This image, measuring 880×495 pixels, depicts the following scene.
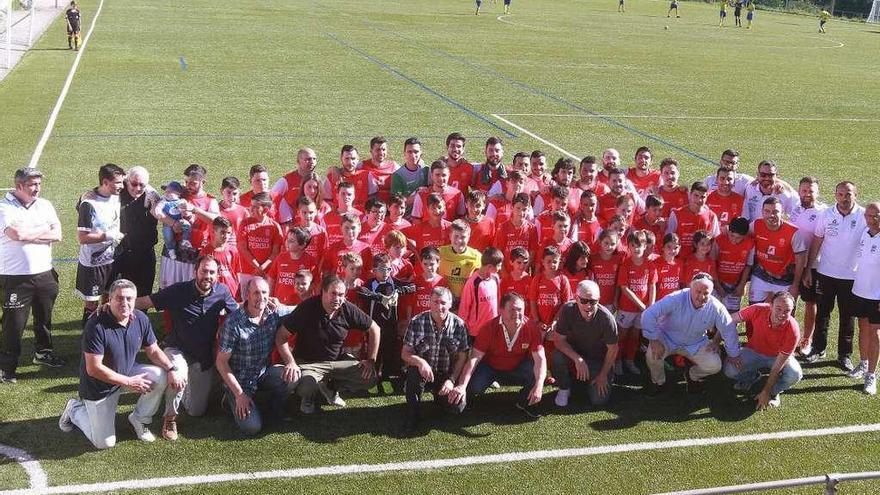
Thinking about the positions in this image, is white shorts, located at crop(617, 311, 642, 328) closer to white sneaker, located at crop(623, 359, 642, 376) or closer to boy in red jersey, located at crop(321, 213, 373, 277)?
white sneaker, located at crop(623, 359, 642, 376)

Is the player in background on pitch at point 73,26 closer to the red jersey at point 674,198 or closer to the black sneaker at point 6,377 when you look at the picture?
the black sneaker at point 6,377

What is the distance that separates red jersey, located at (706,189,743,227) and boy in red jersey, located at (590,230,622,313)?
7.55 feet

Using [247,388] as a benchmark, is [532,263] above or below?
above

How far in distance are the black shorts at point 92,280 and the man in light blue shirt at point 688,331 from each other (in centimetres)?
558

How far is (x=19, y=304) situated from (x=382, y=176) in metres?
4.68

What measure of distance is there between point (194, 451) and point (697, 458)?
425cm

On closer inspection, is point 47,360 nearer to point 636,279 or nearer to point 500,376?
point 500,376

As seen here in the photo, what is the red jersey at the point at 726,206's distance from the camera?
10930 mm

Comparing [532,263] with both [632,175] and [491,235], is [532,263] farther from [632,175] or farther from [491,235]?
[632,175]

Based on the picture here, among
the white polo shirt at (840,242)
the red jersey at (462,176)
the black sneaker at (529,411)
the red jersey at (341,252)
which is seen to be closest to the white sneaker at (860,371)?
the white polo shirt at (840,242)

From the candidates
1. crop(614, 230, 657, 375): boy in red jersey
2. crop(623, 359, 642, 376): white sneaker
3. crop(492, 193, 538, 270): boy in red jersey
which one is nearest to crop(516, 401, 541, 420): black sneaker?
crop(614, 230, 657, 375): boy in red jersey

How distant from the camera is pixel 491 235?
979 cm

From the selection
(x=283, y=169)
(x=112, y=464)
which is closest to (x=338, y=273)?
(x=112, y=464)

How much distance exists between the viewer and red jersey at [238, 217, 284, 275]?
966cm
